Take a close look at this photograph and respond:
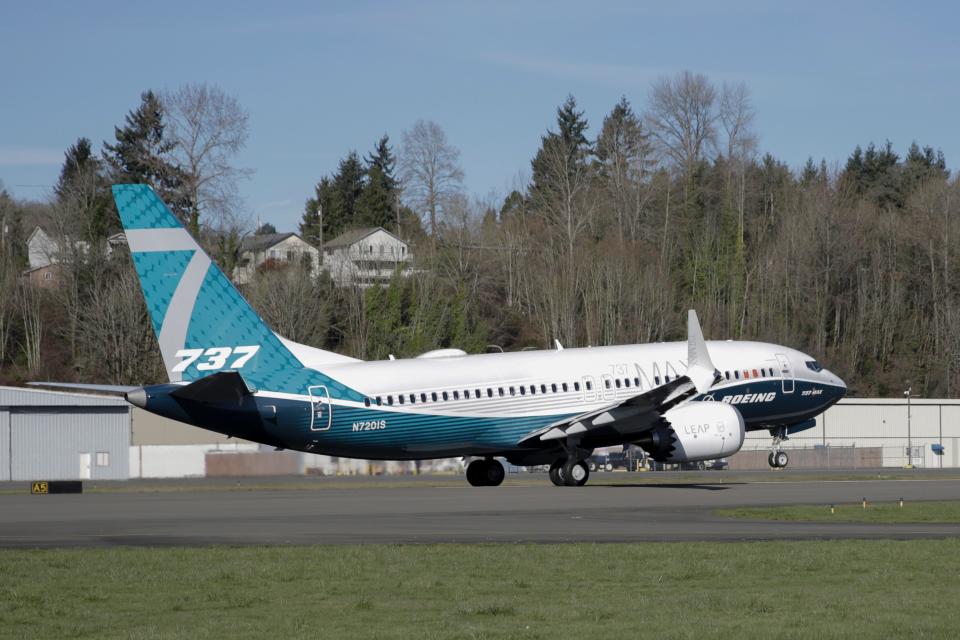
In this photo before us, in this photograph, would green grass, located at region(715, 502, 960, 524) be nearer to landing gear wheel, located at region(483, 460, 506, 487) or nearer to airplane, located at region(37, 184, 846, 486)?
airplane, located at region(37, 184, 846, 486)

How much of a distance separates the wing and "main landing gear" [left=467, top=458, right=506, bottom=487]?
2.32 metres

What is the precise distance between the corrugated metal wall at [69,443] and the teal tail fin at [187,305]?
96.6ft

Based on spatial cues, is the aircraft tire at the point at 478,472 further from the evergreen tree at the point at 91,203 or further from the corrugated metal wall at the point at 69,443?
the evergreen tree at the point at 91,203

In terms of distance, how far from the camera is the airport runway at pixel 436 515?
2444 cm

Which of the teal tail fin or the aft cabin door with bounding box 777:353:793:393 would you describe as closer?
the teal tail fin

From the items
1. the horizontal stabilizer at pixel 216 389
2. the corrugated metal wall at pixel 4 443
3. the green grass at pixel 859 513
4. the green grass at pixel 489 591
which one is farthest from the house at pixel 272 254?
the green grass at pixel 489 591

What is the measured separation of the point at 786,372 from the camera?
45688 mm

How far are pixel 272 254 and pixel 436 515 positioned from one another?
463 ft

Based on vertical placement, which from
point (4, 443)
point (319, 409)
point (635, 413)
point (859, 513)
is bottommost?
point (859, 513)

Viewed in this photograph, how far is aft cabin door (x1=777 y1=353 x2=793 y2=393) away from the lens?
149ft

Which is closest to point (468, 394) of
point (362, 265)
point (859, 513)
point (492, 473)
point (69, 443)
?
point (492, 473)

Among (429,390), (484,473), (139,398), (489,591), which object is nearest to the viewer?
(489,591)

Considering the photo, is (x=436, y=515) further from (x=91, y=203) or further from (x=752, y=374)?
(x=91, y=203)

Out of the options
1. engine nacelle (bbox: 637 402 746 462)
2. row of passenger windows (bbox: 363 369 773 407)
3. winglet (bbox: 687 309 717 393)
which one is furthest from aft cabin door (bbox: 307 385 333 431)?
winglet (bbox: 687 309 717 393)
